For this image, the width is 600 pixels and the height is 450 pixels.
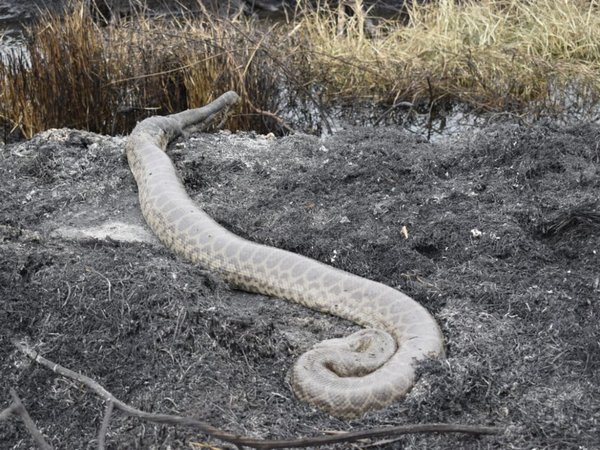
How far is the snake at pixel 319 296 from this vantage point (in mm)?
4715

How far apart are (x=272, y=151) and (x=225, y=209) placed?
1.16 m

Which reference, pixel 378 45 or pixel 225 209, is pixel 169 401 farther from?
pixel 378 45

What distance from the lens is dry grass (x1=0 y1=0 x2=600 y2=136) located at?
938cm

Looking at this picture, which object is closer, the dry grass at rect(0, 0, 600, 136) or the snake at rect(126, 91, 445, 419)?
the snake at rect(126, 91, 445, 419)

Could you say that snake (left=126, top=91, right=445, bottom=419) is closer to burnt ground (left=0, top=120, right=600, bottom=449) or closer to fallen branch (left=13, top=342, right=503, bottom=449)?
burnt ground (left=0, top=120, right=600, bottom=449)

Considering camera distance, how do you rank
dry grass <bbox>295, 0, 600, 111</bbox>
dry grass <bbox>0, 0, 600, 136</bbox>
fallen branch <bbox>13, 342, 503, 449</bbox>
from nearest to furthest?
fallen branch <bbox>13, 342, 503, 449</bbox> → dry grass <bbox>0, 0, 600, 136</bbox> → dry grass <bbox>295, 0, 600, 111</bbox>

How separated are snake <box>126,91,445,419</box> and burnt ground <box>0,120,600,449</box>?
0.10m

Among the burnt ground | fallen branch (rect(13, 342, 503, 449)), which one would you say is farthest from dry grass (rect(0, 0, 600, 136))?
fallen branch (rect(13, 342, 503, 449))

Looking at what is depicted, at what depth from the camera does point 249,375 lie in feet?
16.2

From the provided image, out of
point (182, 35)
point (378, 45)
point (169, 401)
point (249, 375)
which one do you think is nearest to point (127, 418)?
point (169, 401)

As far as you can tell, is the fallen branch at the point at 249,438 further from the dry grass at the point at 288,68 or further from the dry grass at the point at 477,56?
the dry grass at the point at 477,56

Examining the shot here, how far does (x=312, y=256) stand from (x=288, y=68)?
4.16 meters

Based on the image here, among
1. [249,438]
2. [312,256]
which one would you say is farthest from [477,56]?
[249,438]

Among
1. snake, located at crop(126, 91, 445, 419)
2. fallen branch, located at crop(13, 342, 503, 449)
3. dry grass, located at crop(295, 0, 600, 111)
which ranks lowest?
dry grass, located at crop(295, 0, 600, 111)
